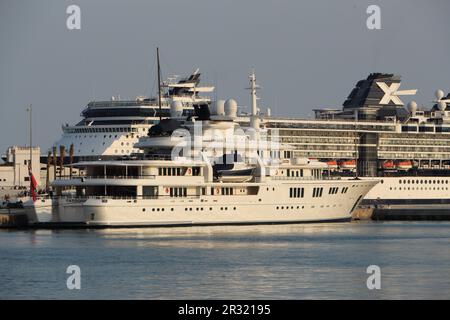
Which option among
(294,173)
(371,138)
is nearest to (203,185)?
(294,173)

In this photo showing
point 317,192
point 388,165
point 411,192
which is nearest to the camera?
point 317,192

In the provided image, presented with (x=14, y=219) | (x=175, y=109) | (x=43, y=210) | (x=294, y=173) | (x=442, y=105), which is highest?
(x=442, y=105)

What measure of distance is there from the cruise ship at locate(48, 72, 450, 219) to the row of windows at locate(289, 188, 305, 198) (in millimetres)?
17063

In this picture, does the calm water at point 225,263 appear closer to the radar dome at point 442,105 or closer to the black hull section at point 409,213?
the black hull section at point 409,213

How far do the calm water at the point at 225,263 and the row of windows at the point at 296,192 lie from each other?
5.42 metres

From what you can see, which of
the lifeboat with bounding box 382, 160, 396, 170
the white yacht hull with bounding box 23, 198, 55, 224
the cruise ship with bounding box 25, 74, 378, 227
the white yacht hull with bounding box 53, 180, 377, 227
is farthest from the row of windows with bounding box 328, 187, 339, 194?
the lifeboat with bounding box 382, 160, 396, 170

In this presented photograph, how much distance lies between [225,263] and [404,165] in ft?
185

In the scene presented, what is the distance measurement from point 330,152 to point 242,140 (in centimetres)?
2714

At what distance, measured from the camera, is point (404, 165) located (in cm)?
10169

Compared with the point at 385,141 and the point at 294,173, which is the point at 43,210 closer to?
the point at 294,173

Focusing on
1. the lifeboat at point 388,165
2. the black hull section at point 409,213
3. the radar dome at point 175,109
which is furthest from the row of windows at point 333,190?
the lifeboat at point 388,165

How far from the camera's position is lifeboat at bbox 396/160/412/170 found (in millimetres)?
101050
